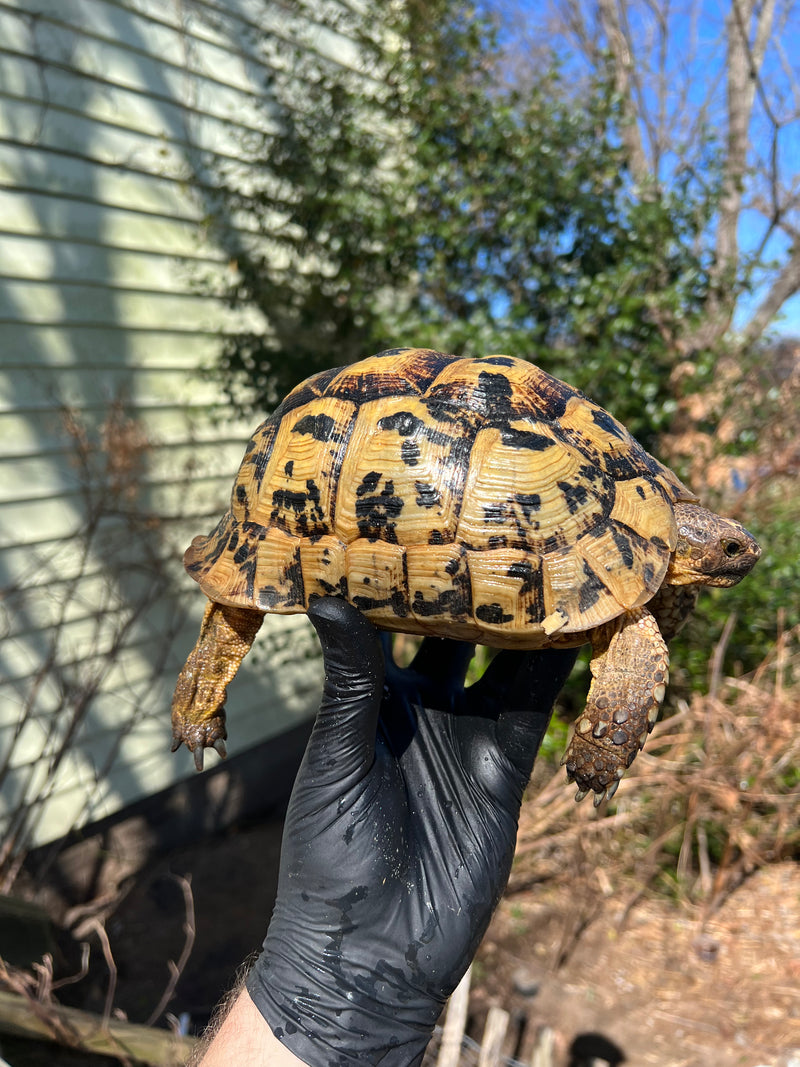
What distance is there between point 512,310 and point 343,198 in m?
1.45

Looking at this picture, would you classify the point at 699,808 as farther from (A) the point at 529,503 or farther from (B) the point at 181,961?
(A) the point at 529,503

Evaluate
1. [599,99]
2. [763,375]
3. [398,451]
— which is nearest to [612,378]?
[763,375]

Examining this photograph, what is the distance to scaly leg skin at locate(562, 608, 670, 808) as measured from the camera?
1.98 meters

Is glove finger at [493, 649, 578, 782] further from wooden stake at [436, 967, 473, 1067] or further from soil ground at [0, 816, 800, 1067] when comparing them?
soil ground at [0, 816, 800, 1067]

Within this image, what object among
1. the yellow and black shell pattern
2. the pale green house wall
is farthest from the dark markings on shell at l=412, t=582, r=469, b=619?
the pale green house wall

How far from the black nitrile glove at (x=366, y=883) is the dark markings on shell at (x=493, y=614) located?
0.30 m

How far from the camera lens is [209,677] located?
2.44 metres

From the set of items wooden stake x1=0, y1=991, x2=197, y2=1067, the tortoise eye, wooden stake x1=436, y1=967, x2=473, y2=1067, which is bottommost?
wooden stake x1=436, y1=967, x2=473, y2=1067

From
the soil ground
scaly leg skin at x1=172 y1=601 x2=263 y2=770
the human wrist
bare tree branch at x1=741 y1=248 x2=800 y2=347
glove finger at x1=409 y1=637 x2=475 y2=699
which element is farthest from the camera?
bare tree branch at x1=741 y1=248 x2=800 y2=347

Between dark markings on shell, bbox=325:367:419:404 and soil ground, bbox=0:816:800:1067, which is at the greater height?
dark markings on shell, bbox=325:367:419:404

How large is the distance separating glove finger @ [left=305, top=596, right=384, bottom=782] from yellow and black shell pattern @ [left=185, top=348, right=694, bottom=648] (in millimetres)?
134

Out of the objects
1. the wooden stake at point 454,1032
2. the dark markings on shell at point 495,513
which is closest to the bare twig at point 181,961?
the wooden stake at point 454,1032

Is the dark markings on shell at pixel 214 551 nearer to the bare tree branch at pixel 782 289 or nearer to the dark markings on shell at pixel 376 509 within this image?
the dark markings on shell at pixel 376 509

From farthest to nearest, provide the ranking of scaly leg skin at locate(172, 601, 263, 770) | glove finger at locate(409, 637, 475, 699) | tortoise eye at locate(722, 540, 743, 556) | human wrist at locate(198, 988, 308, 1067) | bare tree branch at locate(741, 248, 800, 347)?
bare tree branch at locate(741, 248, 800, 347) → glove finger at locate(409, 637, 475, 699) → scaly leg skin at locate(172, 601, 263, 770) → tortoise eye at locate(722, 540, 743, 556) → human wrist at locate(198, 988, 308, 1067)
